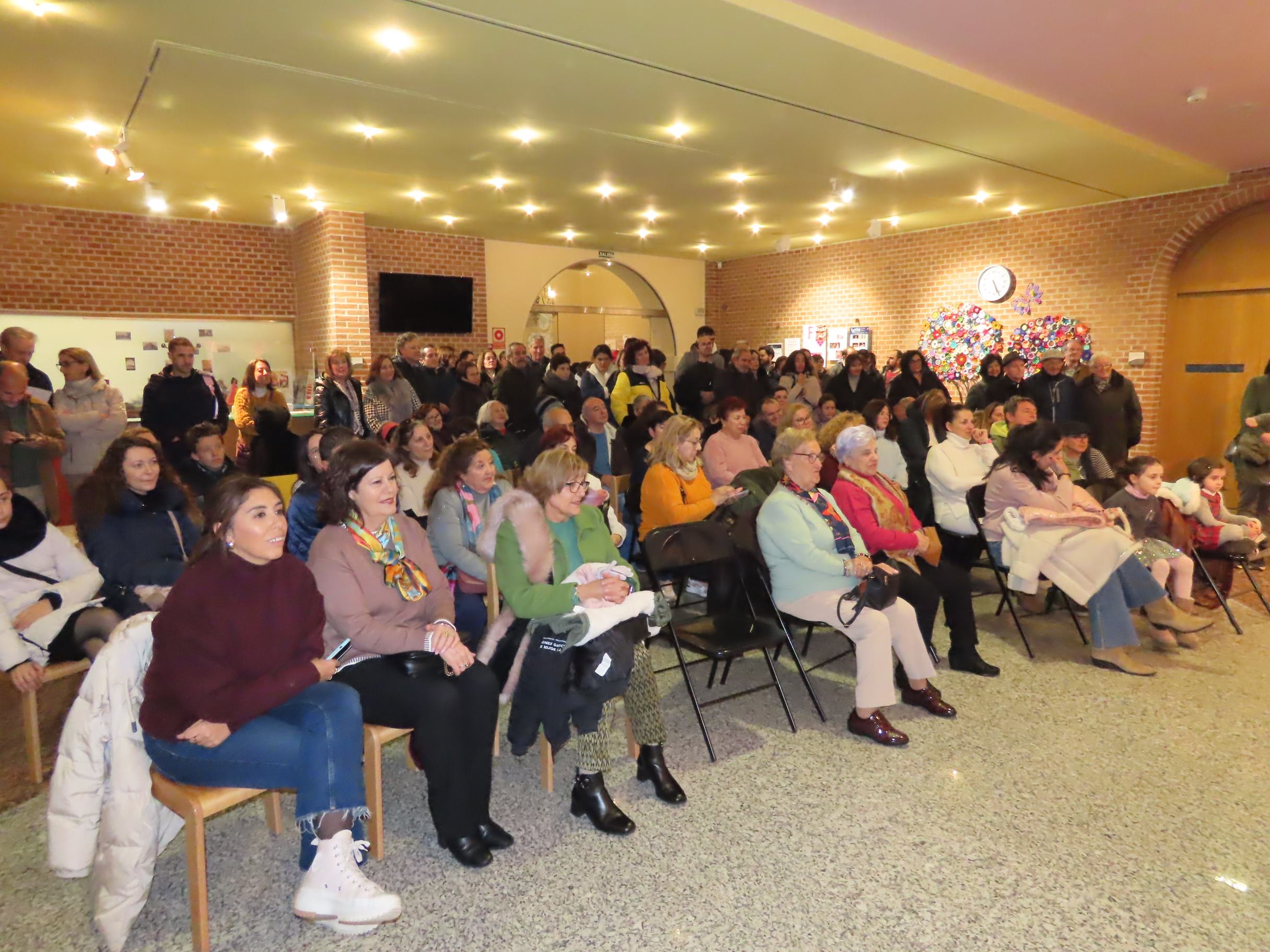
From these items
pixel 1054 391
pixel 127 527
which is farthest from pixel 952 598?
pixel 1054 391

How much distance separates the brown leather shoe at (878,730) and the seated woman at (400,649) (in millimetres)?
1538

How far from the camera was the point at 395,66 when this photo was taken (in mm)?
4492

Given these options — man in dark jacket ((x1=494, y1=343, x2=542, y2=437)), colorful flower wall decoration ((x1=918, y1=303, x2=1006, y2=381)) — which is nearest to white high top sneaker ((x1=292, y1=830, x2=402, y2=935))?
man in dark jacket ((x1=494, y1=343, x2=542, y2=437))

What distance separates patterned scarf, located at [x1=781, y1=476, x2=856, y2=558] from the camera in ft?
11.9

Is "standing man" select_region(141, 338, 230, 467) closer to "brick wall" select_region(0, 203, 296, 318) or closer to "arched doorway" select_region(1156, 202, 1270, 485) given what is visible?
"brick wall" select_region(0, 203, 296, 318)

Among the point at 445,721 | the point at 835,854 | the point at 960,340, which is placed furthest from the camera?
the point at 960,340

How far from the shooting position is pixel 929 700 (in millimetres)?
3557

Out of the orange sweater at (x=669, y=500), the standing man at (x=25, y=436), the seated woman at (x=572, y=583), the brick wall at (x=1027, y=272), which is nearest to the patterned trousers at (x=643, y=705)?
the seated woman at (x=572, y=583)

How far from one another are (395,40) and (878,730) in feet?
13.2

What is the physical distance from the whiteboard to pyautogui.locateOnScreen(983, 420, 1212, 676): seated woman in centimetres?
783

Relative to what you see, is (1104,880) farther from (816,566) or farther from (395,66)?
(395,66)

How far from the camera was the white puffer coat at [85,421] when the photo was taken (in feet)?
16.9

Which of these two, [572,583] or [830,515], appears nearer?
[572,583]

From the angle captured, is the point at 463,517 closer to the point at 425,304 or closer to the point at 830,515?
the point at 830,515
